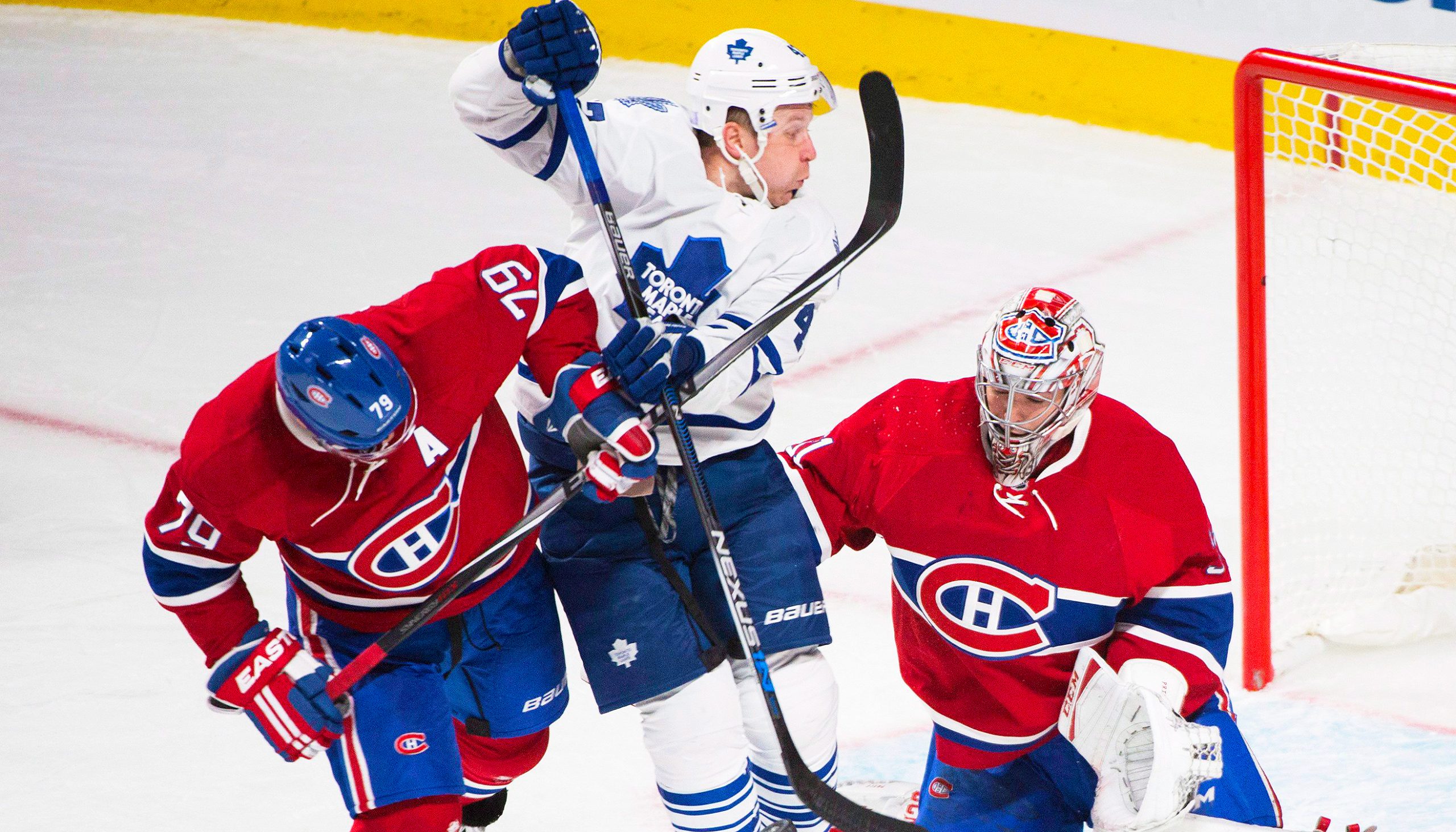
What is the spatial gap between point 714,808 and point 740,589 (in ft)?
1.15

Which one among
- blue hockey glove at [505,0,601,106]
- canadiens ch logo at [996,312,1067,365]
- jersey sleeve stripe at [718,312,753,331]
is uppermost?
blue hockey glove at [505,0,601,106]

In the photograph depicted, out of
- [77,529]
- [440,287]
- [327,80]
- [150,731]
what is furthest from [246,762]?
[327,80]

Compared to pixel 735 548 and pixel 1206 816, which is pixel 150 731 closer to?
pixel 735 548

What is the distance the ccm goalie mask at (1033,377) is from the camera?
86.7 inches

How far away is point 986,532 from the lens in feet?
7.60

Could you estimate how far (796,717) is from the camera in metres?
2.54

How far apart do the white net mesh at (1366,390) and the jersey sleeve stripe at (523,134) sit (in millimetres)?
1605

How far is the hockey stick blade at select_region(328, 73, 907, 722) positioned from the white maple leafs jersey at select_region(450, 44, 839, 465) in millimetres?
64

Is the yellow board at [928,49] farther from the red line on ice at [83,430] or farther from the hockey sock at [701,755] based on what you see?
the hockey sock at [701,755]

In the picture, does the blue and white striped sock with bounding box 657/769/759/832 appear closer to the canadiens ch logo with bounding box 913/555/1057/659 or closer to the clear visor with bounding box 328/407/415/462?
the canadiens ch logo with bounding box 913/555/1057/659

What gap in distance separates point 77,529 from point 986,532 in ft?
8.24

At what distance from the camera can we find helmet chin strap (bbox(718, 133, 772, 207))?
2.57m

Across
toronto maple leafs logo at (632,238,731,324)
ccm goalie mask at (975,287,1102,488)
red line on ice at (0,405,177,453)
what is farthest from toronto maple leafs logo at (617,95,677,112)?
red line on ice at (0,405,177,453)

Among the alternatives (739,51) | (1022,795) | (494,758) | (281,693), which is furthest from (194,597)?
(1022,795)
